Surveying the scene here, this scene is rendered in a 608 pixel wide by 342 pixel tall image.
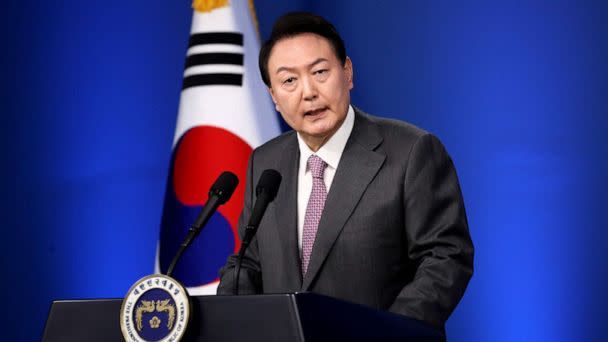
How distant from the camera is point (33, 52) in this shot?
11.3 ft

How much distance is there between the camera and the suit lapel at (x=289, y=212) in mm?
1807

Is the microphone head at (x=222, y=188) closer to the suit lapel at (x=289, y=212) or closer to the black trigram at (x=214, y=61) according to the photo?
the suit lapel at (x=289, y=212)

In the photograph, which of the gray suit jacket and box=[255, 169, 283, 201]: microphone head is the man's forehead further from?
box=[255, 169, 283, 201]: microphone head

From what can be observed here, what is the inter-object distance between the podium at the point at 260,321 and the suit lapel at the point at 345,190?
405mm

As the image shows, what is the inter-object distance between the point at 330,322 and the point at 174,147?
218cm

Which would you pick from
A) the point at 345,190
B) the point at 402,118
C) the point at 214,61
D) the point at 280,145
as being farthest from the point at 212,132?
the point at 345,190

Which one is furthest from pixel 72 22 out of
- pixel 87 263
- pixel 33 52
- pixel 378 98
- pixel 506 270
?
pixel 506 270

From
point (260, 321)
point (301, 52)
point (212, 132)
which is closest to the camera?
point (260, 321)

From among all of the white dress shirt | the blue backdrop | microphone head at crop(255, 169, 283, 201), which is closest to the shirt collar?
the white dress shirt

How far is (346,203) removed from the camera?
1766 millimetres

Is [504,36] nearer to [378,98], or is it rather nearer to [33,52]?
[378,98]

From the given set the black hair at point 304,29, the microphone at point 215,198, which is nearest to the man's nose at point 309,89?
the black hair at point 304,29

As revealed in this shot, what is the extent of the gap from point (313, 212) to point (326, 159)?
14 cm

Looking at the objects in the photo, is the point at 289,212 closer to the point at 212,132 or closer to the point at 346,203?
the point at 346,203
